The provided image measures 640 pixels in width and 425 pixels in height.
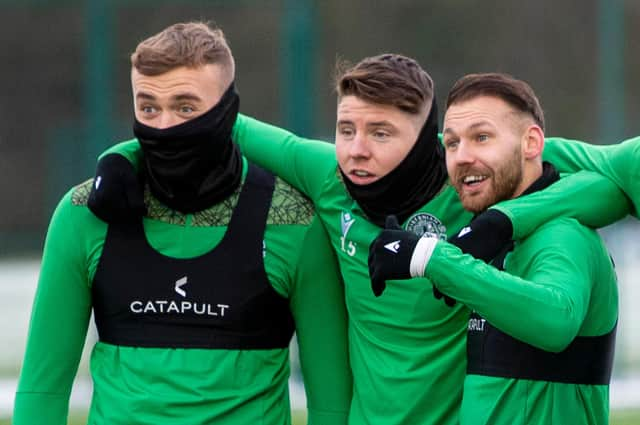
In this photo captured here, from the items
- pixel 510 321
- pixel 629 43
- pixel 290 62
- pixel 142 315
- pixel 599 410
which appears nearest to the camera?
pixel 510 321

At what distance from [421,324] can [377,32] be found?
13173 mm

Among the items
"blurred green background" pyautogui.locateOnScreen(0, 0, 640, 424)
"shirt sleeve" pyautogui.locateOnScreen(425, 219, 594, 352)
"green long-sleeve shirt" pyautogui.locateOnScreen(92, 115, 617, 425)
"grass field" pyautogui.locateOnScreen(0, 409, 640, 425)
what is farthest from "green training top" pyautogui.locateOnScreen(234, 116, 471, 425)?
"blurred green background" pyautogui.locateOnScreen(0, 0, 640, 424)

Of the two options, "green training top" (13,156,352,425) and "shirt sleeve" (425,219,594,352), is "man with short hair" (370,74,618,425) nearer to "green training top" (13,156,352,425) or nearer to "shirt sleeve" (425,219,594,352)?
"shirt sleeve" (425,219,594,352)

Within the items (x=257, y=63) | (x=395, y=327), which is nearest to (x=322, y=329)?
(x=395, y=327)

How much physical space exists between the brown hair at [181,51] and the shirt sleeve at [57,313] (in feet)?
1.60

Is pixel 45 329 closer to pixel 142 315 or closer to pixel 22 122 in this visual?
pixel 142 315

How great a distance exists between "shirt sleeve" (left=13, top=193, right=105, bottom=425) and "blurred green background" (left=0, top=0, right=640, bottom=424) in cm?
818

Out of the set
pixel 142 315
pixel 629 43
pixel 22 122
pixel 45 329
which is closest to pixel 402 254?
pixel 142 315

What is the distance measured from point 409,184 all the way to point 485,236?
1.45 feet

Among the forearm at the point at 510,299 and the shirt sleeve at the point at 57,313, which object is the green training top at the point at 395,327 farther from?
the forearm at the point at 510,299

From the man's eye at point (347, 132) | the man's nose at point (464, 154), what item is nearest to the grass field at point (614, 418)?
the man's eye at point (347, 132)

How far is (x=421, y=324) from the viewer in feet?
13.0

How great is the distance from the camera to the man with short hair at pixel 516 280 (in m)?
3.38

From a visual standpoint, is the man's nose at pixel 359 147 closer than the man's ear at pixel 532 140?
No
